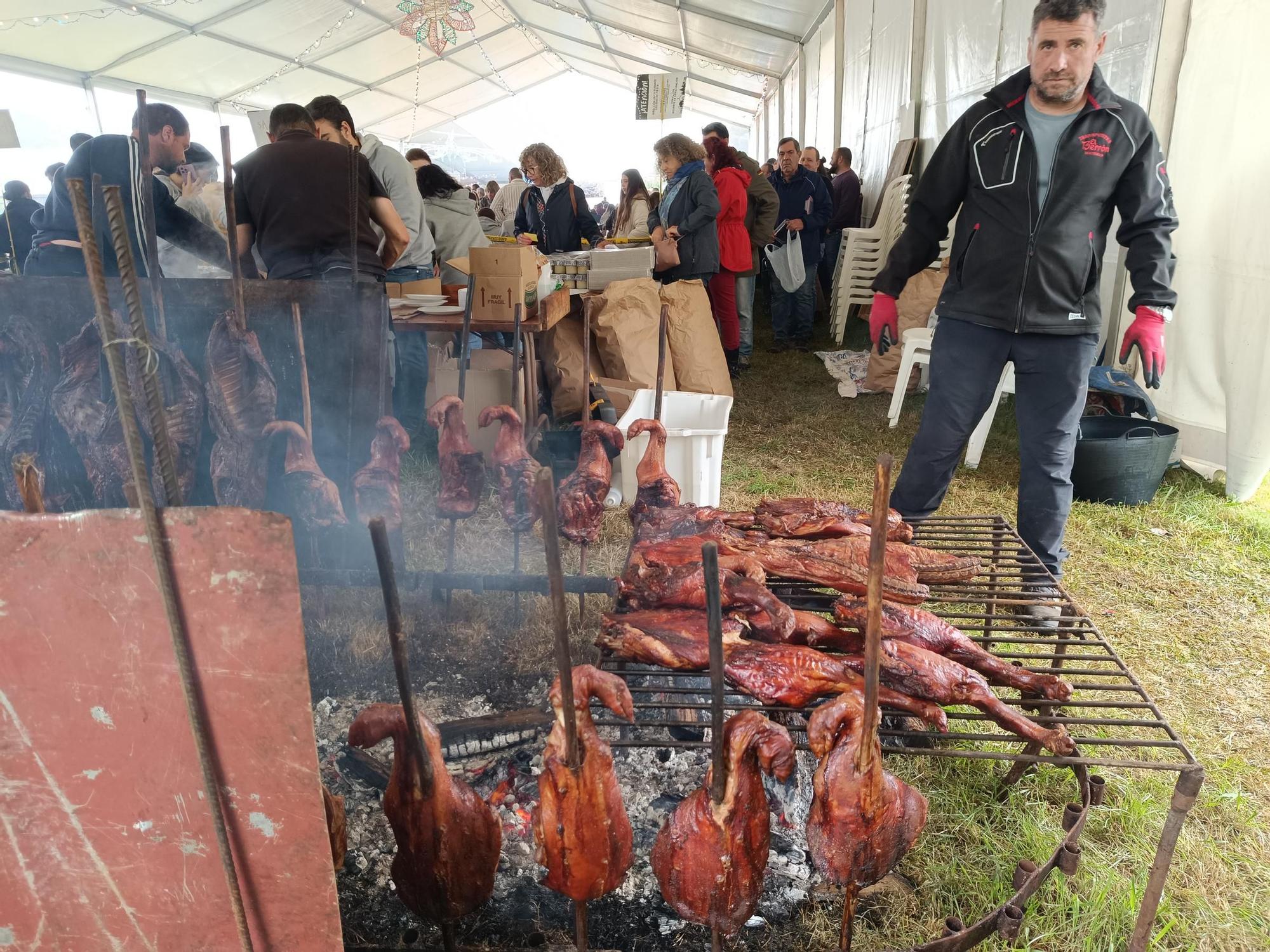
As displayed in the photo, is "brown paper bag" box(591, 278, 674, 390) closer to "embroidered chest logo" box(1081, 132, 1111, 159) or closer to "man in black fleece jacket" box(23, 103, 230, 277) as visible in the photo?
"man in black fleece jacket" box(23, 103, 230, 277)

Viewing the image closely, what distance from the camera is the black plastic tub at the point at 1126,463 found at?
14.3ft

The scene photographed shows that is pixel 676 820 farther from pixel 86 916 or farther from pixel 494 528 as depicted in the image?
pixel 494 528

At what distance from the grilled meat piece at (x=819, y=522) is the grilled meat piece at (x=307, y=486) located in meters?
1.36

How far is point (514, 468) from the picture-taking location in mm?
2676

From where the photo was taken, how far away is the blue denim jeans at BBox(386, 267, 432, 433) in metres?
5.21

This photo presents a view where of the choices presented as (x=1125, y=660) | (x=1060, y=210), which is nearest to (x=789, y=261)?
(x=1060, y=210)

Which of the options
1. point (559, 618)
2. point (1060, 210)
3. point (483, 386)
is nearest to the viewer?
point (559, 618)

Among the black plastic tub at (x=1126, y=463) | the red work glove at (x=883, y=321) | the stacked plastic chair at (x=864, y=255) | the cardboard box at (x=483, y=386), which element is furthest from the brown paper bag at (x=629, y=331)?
the stacked plastic chair at (x=864, y=255)

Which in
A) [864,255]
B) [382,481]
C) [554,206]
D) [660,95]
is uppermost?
[660,95]

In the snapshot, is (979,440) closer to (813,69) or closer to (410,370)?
(410,370)

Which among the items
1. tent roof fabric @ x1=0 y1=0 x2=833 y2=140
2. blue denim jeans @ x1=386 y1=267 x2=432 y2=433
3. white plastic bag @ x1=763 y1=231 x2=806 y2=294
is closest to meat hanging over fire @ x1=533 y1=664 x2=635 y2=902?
blue denim jeans @ x1=386 y1=267 x2=432 y2=433

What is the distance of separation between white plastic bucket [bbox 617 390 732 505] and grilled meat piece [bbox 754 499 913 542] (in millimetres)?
1199

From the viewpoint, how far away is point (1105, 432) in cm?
472

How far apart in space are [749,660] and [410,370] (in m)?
4.12
